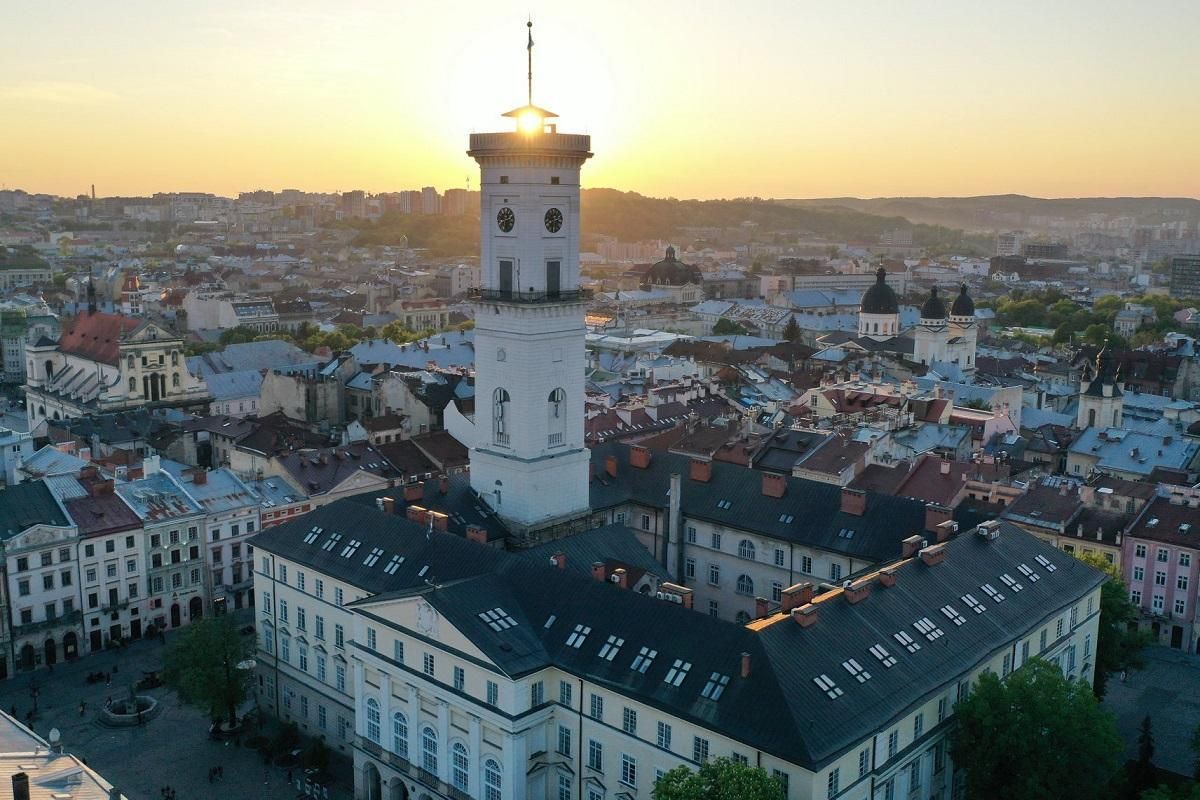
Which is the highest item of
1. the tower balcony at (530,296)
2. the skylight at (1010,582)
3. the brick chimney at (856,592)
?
the tower balcony at (530,296)

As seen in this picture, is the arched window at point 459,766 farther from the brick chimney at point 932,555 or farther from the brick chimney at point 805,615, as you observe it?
the brick chimney at point 932,555

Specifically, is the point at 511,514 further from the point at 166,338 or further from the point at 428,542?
the point at 166,338

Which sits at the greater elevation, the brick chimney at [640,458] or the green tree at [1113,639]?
the brick chimney at [640,458]

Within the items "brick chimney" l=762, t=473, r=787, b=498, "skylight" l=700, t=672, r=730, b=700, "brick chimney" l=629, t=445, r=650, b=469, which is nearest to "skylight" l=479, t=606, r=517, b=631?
"skylight" l=700, t=672, r=730, b=700

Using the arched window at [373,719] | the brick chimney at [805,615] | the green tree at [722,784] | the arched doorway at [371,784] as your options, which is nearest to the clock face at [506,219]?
the arched window at [373,719]

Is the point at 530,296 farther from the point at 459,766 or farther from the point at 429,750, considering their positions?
the point at 459,766

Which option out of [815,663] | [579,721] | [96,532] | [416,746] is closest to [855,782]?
[815,663]

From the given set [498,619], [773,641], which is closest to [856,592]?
[773,641]

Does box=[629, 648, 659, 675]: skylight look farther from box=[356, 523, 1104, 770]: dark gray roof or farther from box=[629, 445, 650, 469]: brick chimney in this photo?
box=[629, 445, 650, 469]: brick chimney
